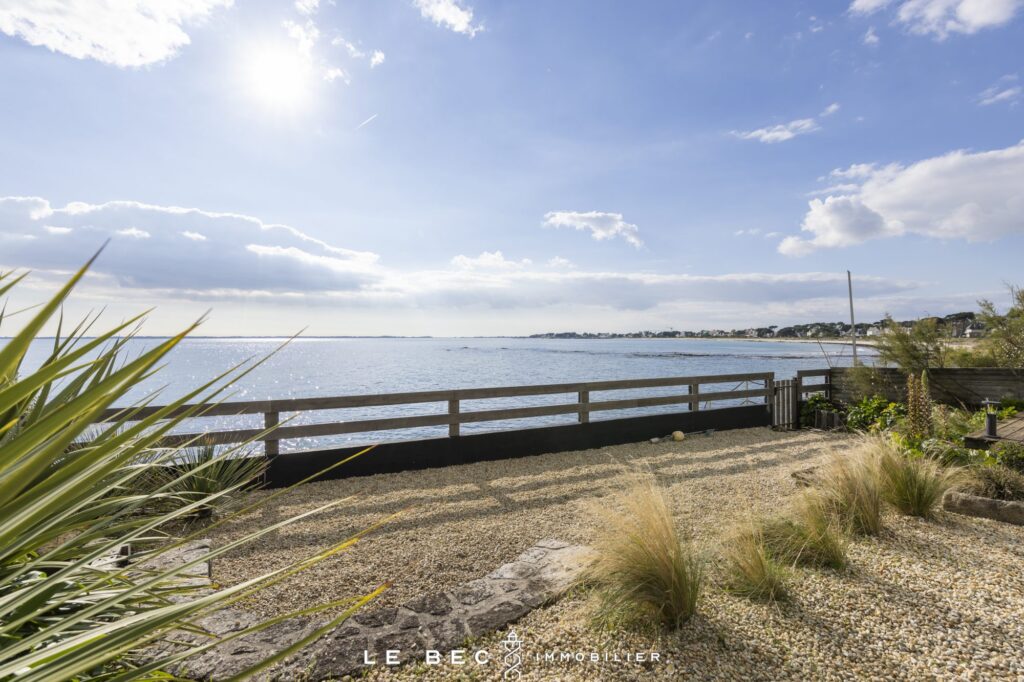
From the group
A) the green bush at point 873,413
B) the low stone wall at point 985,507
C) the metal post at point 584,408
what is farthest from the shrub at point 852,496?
the green bush at point 873,413

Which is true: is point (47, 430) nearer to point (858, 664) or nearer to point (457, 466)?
point (858, 664)

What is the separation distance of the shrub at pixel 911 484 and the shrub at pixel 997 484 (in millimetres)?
171

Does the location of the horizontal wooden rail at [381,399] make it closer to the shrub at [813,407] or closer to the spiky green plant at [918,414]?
the shrub at [813,407]

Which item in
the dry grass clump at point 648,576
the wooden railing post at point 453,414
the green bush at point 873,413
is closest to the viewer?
the dry grass clump at point 648,576

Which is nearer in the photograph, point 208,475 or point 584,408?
point 208,475

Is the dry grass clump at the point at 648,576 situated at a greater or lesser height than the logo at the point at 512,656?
greater

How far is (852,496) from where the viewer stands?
3.74 meters

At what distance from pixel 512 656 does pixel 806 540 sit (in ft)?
6.77

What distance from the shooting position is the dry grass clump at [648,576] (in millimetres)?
2512

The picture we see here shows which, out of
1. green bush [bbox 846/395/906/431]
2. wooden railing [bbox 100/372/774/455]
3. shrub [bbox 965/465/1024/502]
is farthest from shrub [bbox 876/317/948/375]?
shrub [bbox 965/465/1024/502]

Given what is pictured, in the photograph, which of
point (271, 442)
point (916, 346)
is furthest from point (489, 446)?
point (916, 346)

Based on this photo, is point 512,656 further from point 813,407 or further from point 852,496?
point 813,407

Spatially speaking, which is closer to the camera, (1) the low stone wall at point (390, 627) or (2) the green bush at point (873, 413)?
(1) the low stone wall at point (390, 627)

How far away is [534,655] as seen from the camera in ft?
7.77
